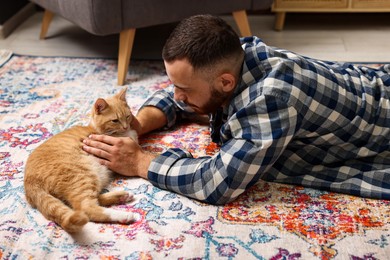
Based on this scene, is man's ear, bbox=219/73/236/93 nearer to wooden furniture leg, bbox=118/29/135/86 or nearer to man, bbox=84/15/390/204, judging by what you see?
man, bbox=84/15/390/204

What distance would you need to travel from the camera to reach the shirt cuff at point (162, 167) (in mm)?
1446

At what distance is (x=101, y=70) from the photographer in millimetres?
2496

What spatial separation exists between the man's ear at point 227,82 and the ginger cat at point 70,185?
16.5 inches

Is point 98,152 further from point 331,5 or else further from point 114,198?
point 331,5

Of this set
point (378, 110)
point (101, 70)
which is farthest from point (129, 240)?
point (101, 70)

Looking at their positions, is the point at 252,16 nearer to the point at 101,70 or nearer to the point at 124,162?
the point at 101,70

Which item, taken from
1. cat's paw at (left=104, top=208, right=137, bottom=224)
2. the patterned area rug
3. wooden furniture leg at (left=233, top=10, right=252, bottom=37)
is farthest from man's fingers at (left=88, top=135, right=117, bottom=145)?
wooden furniture leg at (left=233, top=10, right=252, bottom=37)

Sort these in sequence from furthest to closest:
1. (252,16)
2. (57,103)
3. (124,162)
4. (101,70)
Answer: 1. (252,16)
2. (101,70)
3. (57,103)
4. (124,162)

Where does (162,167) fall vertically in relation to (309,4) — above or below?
below

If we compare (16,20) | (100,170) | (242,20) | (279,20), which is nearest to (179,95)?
(100,170)

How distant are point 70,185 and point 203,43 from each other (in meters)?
0.53

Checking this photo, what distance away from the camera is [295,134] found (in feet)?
4.48

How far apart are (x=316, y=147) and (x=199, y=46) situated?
1.57ft

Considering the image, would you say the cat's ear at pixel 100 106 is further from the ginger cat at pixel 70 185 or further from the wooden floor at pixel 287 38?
the wooden floor at pixel 287 38
